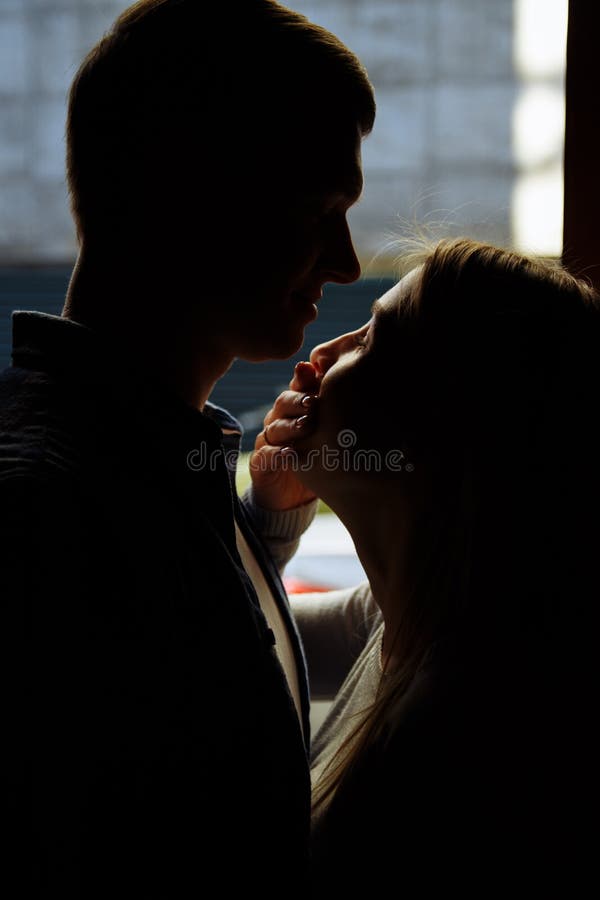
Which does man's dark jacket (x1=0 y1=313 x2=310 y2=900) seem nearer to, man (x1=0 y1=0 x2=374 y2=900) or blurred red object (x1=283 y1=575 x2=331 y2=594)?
man (x1=0 y1=0 x2=374 y2=900)

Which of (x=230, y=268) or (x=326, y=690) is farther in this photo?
(x=326, y=690)

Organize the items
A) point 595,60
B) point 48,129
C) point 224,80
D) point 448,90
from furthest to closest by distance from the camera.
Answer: point 48,129 < point 448,90 < point 595,60 < point 224,80

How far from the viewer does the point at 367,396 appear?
1.00 metres

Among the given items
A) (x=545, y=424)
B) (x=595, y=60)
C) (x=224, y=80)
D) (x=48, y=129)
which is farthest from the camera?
(x=48, y=129)

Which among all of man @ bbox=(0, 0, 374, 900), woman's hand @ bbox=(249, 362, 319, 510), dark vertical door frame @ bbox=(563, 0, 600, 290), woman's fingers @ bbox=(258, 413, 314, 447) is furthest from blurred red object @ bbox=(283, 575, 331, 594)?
man @ bbox=(0, 0, 374, 900)

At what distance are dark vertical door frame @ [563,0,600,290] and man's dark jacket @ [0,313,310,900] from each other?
84 cm

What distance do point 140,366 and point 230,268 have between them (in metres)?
0.13

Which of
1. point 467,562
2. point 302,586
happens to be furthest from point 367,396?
point 302,586

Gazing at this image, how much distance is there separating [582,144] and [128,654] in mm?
1130

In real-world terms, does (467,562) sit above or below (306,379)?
below

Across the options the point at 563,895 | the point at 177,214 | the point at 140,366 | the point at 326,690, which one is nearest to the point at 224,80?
the point at 177,214

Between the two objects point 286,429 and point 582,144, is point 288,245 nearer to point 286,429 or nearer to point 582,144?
point 286,429

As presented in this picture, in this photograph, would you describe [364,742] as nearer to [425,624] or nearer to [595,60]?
[425,624]

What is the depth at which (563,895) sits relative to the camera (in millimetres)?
789
